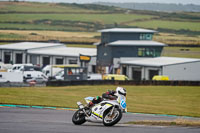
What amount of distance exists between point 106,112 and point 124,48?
192 ft

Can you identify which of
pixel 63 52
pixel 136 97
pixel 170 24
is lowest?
pixel 136 97

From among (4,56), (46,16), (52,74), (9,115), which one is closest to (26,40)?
(4,56)

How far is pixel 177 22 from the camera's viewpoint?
148125 millimetres

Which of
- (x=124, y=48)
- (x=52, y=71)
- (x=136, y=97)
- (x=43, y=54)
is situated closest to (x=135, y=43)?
(x=124, y=48)

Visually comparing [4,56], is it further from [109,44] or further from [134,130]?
[134,130]

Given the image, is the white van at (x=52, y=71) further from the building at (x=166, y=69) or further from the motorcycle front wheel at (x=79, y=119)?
the motorcycle front wheel at (x=79, y=119)

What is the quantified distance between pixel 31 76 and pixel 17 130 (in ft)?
140

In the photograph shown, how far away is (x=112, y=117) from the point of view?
13.5m

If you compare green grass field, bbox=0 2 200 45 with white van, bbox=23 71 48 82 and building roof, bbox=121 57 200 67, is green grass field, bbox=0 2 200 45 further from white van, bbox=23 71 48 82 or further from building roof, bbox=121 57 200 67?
white van, bbox=23 71 48 82

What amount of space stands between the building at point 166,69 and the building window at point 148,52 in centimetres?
522

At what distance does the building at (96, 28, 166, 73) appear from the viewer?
231ft

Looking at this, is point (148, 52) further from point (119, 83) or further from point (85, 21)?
point (85, 21)

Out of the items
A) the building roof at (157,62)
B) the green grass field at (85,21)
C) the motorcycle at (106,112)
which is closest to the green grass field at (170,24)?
the green grass field at (85,21)

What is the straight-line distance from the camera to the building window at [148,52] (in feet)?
232
